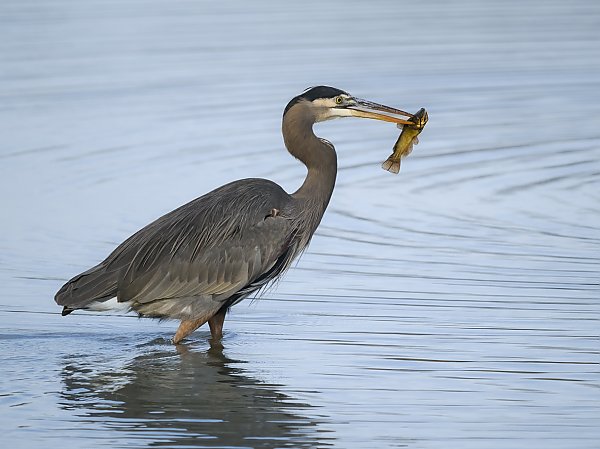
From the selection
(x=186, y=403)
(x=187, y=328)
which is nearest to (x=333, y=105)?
(x=187, y=328)

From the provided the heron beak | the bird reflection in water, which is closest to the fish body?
the heron beak

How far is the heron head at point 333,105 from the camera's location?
33.9 feet

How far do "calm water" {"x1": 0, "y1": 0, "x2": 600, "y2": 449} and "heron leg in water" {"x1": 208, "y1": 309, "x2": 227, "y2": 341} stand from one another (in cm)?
10

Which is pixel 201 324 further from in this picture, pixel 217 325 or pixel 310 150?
pixel 310 150

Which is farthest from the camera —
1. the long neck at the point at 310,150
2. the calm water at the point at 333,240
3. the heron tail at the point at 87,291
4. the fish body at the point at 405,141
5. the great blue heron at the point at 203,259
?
the fish body at the point at 405,141

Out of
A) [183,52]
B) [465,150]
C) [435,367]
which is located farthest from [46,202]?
[183,52]

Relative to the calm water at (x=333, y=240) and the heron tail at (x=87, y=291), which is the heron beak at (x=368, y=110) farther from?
the heron tail at (x=87, y=291)

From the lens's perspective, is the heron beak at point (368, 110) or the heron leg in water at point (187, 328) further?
the heron beak at point (368, 110)

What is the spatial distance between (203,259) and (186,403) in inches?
59.2

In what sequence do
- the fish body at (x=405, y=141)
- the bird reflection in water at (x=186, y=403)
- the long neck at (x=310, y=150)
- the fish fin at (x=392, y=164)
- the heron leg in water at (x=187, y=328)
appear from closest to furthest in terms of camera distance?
the bird reflection in water at (x=186, y=403) < the heron leg in water at (x=187, y=328) < the long neck at (x=310, y=150) < the fish body at (x=405, y=141) < the fish fin at (x=392, y=164)

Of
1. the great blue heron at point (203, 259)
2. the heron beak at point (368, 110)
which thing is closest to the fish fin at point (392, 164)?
the heron beak at point (368, 110)

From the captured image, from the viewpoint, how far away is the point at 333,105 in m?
10.4

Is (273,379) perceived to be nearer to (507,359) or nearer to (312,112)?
(507,359)

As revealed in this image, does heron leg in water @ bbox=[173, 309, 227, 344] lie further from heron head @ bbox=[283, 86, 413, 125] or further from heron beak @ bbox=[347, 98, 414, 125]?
heron beak @ bbox=[347, 98, 414, 125]
